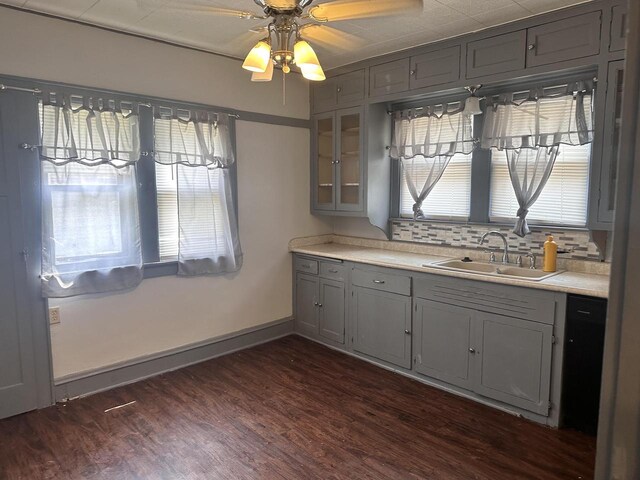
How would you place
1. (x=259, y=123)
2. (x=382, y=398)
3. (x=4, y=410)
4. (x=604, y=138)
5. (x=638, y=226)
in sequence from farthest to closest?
(x=259, y=123) → (x=382, y=398) → (x=4, y=410) → (x=604, y=138) → (x=638, y=226)

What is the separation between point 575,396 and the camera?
2.66m

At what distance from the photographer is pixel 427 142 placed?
3.78 meters

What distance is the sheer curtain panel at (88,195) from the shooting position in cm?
289

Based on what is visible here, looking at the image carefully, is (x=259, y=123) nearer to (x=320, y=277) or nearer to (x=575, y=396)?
(x=320, y=277)

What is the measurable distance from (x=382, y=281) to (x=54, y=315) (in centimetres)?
239

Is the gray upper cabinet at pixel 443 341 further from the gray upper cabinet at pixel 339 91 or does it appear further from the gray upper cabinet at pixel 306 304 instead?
the gray upper cabinet at pixel 339 91

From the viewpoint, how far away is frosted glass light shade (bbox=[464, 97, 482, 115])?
131 inches

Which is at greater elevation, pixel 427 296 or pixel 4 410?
pixel 427 296

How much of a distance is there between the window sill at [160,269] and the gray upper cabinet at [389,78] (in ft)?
7.23

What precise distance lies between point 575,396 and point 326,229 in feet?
8.96

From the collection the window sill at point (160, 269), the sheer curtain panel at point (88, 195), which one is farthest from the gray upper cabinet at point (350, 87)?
the window sill at point (160, 269)

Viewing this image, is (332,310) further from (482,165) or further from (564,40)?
(564,40)

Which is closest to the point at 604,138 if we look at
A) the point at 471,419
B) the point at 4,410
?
the point at 471,419

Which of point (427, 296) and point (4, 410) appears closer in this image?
point (4, 410)
